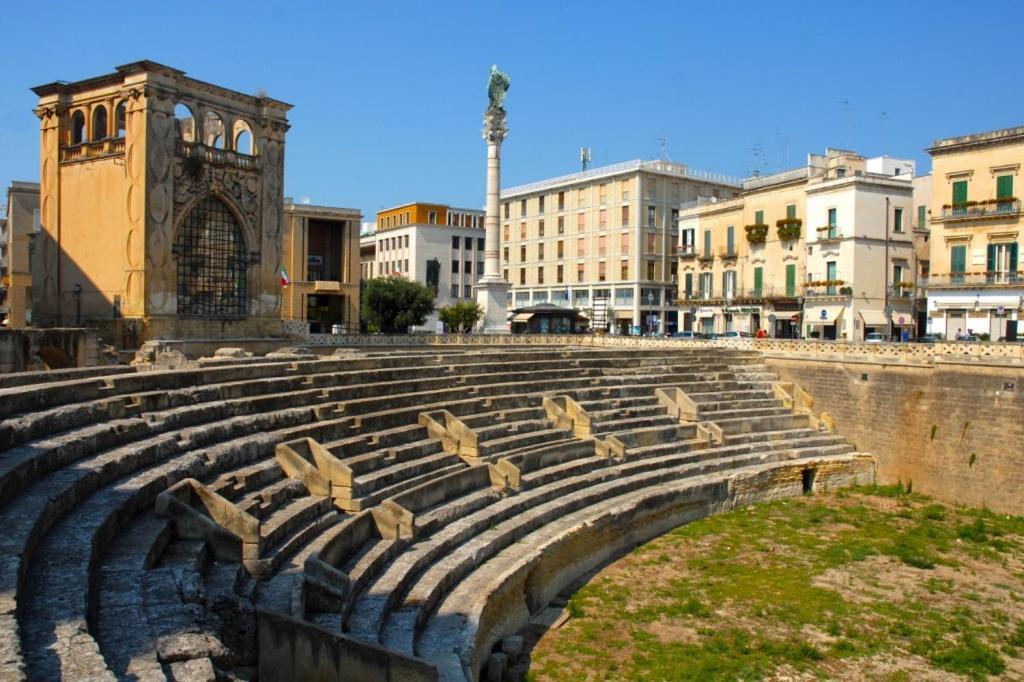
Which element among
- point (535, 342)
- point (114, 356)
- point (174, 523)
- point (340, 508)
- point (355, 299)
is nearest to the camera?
point (174, 523)

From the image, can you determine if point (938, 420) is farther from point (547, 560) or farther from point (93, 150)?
point (93, 150)

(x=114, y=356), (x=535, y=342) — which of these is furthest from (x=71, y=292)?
(x=535, y=342)

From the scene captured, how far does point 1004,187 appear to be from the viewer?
32.5 m

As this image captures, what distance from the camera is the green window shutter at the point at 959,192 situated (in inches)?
1319

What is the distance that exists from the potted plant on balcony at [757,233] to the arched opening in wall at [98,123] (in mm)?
30786

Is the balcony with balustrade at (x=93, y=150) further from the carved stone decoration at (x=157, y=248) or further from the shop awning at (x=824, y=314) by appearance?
the shop awning at (x=824, y=314)

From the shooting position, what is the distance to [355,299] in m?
57.4

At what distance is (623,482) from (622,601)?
4402 millimetres

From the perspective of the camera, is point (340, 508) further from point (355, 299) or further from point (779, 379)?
point (355, 299)

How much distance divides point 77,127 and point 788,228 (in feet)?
105

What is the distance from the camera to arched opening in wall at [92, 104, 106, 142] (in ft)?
103

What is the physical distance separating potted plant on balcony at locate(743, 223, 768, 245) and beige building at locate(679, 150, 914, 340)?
0.19ft

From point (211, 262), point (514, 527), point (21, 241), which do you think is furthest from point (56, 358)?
point (21, 241)

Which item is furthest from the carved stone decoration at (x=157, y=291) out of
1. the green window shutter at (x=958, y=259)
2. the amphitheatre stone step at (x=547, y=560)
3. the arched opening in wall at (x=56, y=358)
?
the green window shutter at (x=958, y=259)
